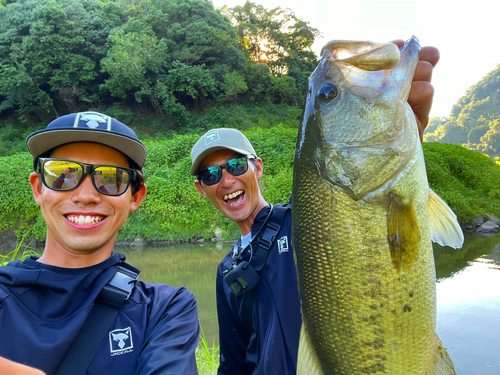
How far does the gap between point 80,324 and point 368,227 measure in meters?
1.16

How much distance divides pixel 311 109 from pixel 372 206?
1.52 ft

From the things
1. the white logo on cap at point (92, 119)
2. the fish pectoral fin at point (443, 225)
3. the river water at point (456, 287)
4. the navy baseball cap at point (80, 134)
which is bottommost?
the river water at point (456, 287)

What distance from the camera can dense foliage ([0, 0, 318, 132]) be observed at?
23984mm

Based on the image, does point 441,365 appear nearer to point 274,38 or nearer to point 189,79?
point 189,79

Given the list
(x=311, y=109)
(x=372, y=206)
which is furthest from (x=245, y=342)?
(x=311, y=109)

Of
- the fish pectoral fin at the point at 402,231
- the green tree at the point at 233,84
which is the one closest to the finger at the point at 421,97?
the fish pectoral fin at the point at 402,231

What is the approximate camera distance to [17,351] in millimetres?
1206

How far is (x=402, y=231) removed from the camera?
1.15 m

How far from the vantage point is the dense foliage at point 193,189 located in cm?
1214

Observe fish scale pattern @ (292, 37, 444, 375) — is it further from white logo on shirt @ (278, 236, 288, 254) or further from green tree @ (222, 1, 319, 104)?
green tree @ (222, 1, 319, 104)

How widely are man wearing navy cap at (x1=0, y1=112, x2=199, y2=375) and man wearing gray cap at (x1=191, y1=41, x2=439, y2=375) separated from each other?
0.36m

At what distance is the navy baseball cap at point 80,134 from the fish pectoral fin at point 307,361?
120 centimetres

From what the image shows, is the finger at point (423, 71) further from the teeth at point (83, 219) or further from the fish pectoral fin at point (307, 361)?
the teeth at point (83, 219)

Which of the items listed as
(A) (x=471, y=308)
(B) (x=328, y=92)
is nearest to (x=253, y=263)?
(B) (x=328, y=92)
